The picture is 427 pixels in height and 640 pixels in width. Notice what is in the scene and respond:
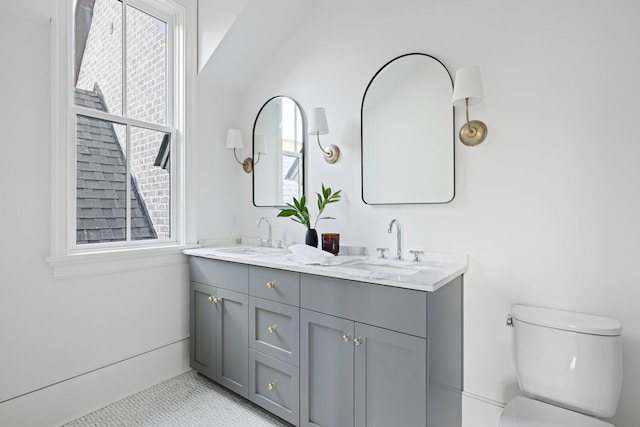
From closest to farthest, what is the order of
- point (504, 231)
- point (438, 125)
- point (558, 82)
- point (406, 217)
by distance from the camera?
point (558, 82) < point (504, 231) < point (438, 125) < point (406, 217)

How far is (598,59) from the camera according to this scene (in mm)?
1465

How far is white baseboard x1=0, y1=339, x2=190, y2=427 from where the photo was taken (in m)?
1.76

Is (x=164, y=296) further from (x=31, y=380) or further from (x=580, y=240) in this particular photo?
(x=580, y=240)

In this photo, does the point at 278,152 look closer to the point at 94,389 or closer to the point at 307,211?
the point at 307,211

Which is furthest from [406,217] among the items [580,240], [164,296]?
[164,296]

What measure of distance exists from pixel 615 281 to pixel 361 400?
4.04ft

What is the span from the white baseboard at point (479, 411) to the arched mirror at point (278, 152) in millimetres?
1654

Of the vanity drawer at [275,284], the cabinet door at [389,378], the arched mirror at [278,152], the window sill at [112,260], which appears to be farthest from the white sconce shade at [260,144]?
the cabinet door at [389,378]

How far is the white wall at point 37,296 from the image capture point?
1710 millimetres

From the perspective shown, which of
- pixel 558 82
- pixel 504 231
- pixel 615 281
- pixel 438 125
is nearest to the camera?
pixel 615 281

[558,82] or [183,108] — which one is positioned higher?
[183,108]

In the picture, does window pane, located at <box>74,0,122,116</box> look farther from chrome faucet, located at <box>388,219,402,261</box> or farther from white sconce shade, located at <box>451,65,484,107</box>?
white sconce shade, located at <box>451,65,484,107</box>

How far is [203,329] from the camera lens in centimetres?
237

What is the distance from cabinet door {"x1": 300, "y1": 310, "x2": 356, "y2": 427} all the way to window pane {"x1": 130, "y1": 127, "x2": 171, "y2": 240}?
1.39 meters
